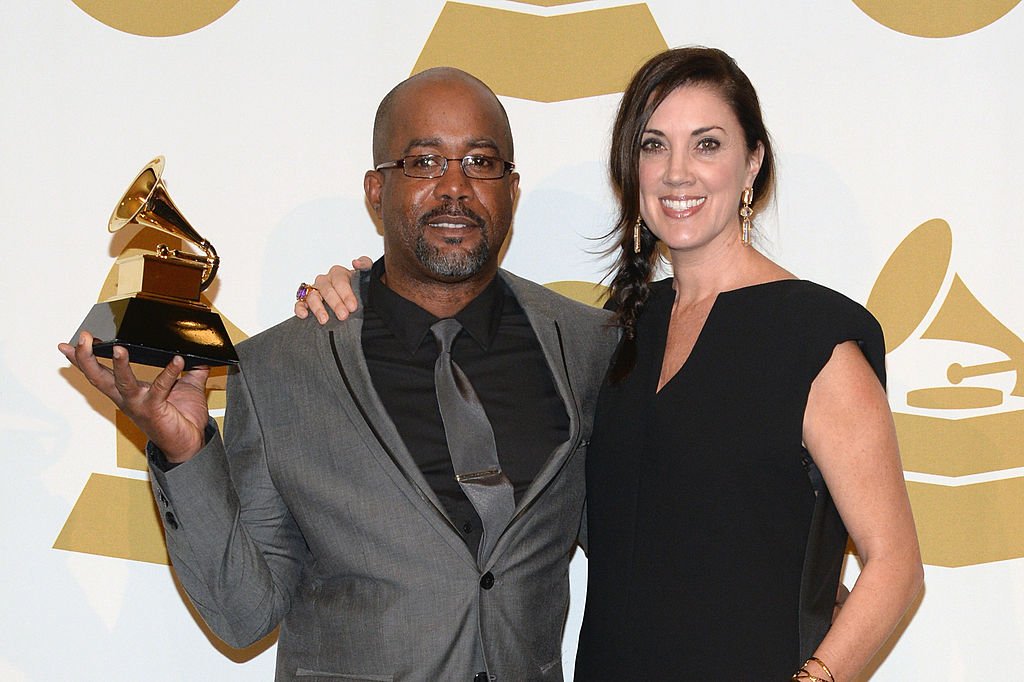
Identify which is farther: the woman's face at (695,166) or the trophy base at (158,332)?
the woman's face at (695,166)

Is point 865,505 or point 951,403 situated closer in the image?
point 865,505

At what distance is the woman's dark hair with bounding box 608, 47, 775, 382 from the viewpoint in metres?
2.30

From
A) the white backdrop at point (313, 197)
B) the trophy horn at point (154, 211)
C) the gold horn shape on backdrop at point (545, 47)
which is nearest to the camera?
the trophy horn at point (154, 211)

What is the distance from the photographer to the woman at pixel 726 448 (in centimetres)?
203

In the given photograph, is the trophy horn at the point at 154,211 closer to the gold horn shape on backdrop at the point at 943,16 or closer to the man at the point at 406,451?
the man at the point at 406,451

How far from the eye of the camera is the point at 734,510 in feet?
6.93

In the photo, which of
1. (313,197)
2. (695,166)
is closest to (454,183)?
(695,166)

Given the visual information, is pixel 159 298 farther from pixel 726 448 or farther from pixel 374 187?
pixel 726 448

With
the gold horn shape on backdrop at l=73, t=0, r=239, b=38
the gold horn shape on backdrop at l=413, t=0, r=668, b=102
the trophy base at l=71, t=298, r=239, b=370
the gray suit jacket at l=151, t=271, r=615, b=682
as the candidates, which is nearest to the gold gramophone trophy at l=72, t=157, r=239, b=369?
the trophy base at l=71, t=298, r=239, b=370

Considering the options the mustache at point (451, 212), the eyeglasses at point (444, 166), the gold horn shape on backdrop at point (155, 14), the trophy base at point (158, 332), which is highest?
the gold horn shape on backdrop at point (155, 14)

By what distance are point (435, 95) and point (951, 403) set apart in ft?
5.35

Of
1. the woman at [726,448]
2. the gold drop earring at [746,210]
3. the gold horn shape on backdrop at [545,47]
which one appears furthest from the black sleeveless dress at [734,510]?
the gold horn shape on backdrop at [545,47]

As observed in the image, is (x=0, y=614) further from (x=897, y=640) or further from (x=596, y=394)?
(x=897, y=640)

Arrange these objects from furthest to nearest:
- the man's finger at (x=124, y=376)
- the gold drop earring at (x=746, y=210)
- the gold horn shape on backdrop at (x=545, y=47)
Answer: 1. the gold horn shape on backdrop at (x=545, y=47)
2. the gold drop earring at (x=746, y=210)
3. the man's finger at (x=124, y=376)
